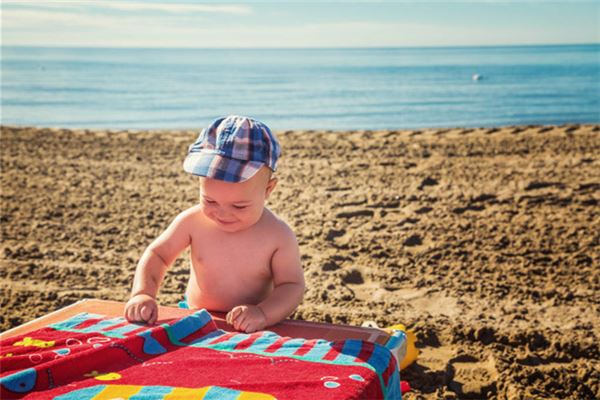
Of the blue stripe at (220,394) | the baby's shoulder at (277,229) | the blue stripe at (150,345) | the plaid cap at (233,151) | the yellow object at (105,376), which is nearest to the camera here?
the blue stripe at (220,394)

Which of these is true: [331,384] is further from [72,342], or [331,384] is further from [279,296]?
[72,342]

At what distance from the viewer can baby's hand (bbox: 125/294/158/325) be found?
228 cm

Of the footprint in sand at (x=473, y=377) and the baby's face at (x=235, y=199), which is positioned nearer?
the baby's face at (x=235, y=199)

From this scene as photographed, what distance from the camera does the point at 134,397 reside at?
65.8 inches

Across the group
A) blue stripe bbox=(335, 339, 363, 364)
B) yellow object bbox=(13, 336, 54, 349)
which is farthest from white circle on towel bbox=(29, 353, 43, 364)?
blue stripe bbox=(335, 339, 363, 364)

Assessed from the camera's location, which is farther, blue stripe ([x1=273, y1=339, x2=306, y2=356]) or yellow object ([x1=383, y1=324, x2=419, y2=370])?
yellow object ([x1=383, y1=324, x2=419, y2=370])

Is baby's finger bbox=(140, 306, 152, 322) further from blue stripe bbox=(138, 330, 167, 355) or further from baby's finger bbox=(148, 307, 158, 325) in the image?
blue stripe bbox=(138, 330, 167, 355)

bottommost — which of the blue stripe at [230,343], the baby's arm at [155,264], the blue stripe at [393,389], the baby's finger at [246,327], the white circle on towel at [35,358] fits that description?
the blue stripe at [393,389]

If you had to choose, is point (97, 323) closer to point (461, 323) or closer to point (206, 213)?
point (206, 213)

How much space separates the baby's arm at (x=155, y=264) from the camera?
235 centimetres

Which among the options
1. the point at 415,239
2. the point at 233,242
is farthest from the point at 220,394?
the point at 415,239

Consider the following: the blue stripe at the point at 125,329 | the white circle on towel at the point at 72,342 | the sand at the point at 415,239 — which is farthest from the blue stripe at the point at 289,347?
the sand at the point at 415,239

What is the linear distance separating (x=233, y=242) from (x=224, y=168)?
1.27 feet

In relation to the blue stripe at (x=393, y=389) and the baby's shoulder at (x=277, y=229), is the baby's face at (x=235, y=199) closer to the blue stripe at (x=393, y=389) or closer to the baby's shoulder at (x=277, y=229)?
the baby's shoulder at (x=277, y=229)
